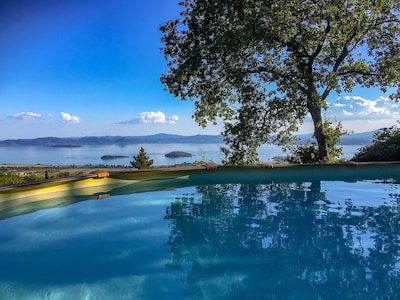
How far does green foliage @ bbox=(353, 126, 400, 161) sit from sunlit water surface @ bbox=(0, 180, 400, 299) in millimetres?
4621

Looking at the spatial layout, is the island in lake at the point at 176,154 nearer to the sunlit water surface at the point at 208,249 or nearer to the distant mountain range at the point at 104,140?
the sunlit water surface at the point at 208,249

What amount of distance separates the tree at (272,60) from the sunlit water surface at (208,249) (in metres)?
4.25

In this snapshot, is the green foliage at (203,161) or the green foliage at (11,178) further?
the green foliage at (203,161)

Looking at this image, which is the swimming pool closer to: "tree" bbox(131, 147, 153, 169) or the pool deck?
the pool deck

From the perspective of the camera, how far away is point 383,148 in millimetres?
10008

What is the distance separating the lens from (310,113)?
9609 mm

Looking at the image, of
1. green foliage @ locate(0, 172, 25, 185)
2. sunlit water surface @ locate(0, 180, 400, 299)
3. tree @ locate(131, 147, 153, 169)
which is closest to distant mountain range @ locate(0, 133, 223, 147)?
tree @ locate(131, 147, 153, 169)

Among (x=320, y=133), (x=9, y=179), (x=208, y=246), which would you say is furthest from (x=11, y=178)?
(x=320, y=133)

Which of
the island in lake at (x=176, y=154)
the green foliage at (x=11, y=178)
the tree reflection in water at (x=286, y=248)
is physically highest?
the island in lake at (x=176, y=154)

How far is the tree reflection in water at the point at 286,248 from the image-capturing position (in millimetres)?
2584

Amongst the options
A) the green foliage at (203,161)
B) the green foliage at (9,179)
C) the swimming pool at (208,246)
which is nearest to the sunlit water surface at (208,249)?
the swimming pool at (208,246)

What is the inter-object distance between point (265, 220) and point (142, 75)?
1542 centimetres

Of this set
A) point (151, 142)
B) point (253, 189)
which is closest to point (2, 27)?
point (253, 189)

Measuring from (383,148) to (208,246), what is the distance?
28.3ft
